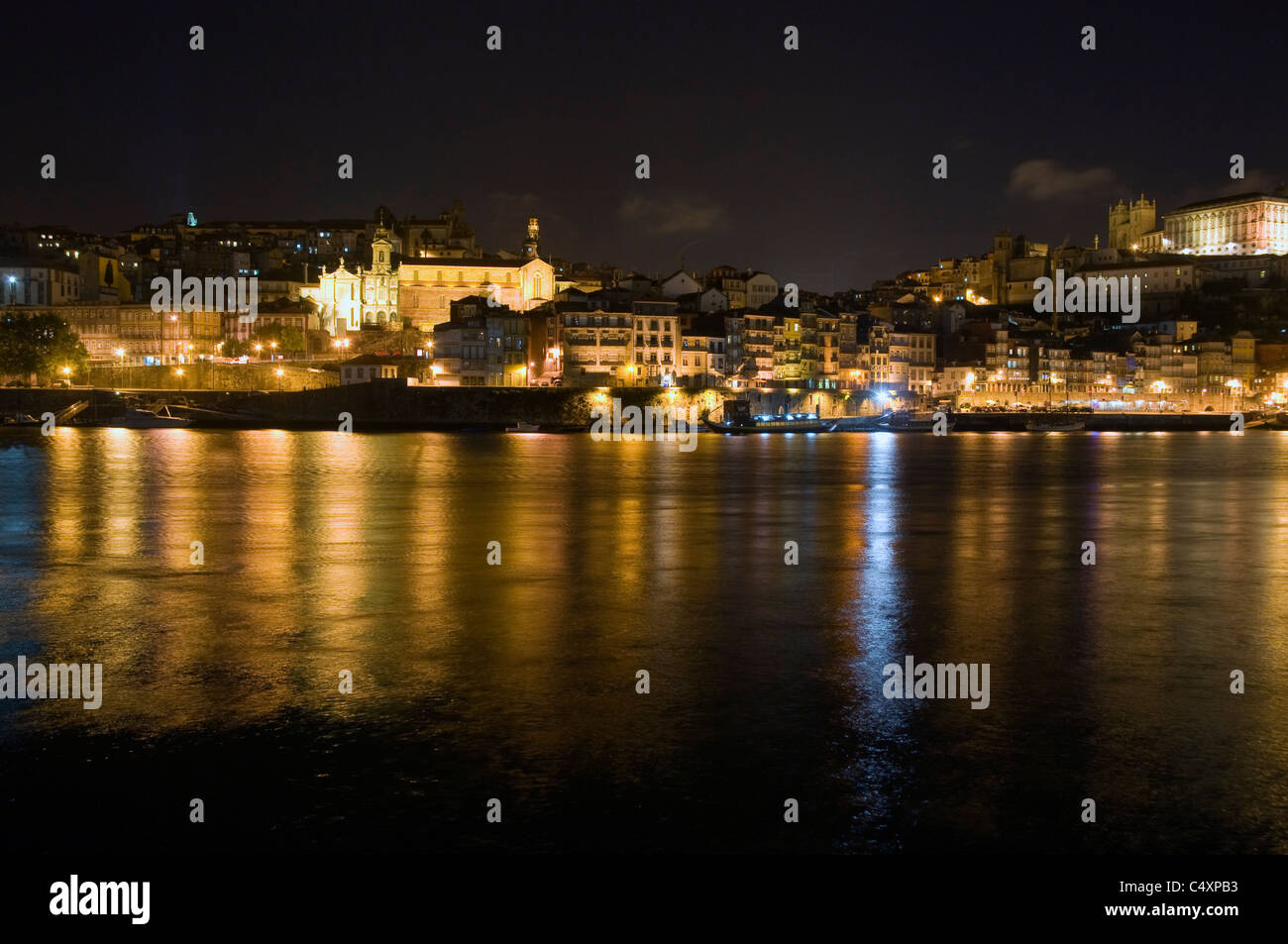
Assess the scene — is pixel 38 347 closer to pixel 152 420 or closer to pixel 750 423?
pixel 152 420

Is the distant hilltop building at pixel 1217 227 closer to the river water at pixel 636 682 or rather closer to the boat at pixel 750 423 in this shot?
the boat at pixel 750 423

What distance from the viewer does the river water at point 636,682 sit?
809 cm

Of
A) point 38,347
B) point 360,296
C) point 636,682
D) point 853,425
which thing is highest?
point 360,296

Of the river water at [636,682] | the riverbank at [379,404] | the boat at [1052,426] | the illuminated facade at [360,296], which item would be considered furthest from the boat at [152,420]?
the boat at [1052,426]

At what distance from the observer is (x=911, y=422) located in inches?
4208

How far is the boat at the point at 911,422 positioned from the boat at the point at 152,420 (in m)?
57.0

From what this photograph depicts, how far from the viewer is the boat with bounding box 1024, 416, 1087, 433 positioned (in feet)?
360

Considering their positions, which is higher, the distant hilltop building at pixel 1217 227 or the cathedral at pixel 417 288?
the distant hilltop building at pixel 1217 227

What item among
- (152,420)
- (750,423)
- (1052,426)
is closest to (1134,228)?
(1052,426)

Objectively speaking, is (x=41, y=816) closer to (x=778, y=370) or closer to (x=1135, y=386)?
(x=778, y=370)

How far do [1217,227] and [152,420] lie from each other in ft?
466

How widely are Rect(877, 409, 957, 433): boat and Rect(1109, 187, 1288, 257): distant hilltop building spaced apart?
240ft
